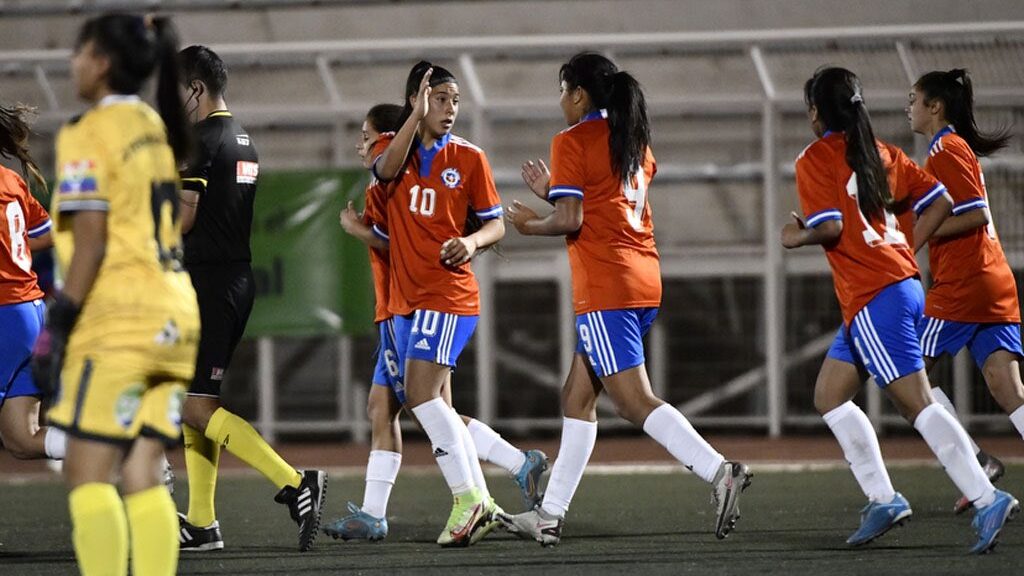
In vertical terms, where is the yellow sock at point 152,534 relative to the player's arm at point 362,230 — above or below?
below

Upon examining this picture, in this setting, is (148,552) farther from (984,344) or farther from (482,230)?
(984,344)

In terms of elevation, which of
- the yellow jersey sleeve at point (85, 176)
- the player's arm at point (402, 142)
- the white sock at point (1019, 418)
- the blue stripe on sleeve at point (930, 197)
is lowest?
the white sock at point (1019, 418)

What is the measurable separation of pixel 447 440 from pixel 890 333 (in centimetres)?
188

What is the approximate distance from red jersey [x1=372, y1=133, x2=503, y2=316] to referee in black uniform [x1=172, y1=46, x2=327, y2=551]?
647 millimetres

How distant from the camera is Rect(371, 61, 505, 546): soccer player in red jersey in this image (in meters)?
6.41

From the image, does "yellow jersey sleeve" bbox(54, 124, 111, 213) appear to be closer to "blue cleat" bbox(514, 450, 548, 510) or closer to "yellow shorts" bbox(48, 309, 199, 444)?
"yellow shorts" bbox(48, 309, 199, 444)

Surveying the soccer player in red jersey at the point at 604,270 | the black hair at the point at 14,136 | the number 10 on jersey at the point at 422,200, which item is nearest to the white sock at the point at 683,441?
the soccer player in red jersey at the point at 604,270

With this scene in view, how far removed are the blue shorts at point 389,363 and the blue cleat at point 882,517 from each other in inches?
80.9

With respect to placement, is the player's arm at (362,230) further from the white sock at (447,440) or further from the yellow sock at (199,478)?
the yellow sock at (199,478)

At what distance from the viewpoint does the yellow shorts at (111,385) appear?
4.02 metres

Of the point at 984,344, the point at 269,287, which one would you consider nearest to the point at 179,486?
the point at 269,287

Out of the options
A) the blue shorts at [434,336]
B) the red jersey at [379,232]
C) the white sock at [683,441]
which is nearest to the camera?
the white sock at [683,441]

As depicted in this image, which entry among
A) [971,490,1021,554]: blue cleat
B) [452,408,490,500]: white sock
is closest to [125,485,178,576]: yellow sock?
[452,408,490,500]: white sock

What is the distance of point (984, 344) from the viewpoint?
7398mm
